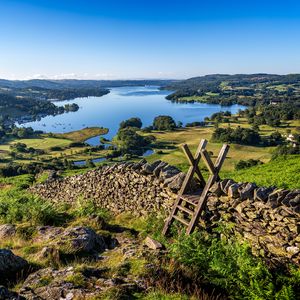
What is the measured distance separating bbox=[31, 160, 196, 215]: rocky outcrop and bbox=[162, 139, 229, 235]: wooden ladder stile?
74 centimetres

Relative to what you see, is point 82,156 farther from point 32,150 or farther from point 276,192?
point 276,192

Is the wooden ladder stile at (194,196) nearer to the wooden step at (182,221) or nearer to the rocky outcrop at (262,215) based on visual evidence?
the wooden step at (182,221)

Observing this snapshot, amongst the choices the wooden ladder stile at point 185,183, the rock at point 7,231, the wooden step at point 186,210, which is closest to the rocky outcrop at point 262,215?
the wooden step at point 186,210

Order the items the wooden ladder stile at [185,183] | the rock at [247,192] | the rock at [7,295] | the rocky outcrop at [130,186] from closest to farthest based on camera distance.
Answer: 1. the rock at [7,295]
2. the rock at [247,192]
3. the wooden ladder stile at [185,183]
4. the rocky outcrop at [130,186]

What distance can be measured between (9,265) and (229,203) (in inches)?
236

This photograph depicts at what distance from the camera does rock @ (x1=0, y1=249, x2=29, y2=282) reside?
728 cm

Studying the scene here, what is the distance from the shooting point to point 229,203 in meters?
9.10

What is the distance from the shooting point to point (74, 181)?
18.1m

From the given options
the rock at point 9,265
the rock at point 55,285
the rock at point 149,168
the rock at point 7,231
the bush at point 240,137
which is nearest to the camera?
the rock at point 55,285

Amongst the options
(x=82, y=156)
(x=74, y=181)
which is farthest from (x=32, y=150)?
(x=74, y=181)

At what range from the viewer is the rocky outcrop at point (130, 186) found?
11.8m

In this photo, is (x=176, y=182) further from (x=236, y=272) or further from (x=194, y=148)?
(x=194, y=148)

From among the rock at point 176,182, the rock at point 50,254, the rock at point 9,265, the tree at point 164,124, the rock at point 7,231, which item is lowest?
the tree at point 164,124

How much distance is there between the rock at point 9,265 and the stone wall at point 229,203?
5281 millimetres
